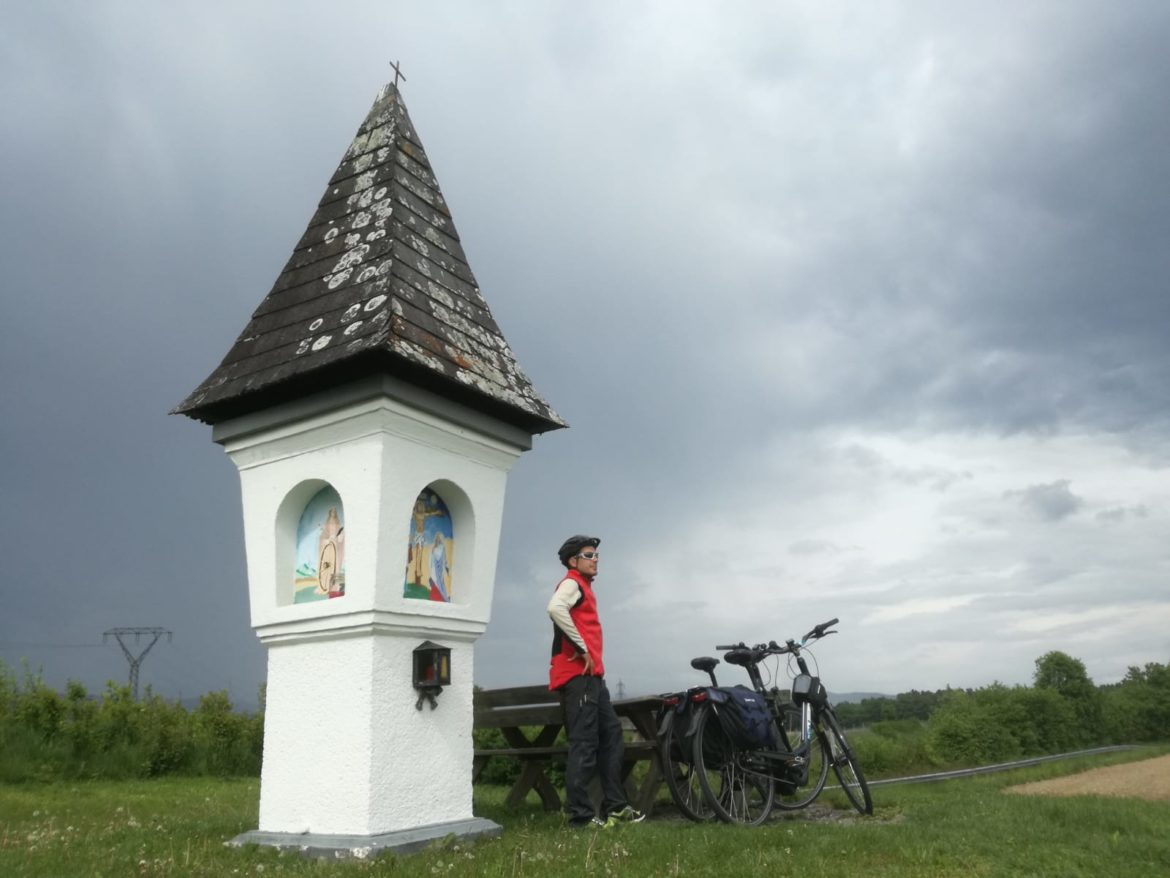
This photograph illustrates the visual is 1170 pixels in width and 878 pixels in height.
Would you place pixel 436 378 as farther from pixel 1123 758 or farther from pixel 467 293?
pixel 1123 758

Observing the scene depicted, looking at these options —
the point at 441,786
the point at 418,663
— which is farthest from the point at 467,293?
the point at 441,786

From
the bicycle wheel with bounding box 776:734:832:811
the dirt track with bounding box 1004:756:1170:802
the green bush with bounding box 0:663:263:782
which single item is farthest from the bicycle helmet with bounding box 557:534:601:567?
the green bush with bounding box 0:663:263:782

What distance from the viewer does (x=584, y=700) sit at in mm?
6062

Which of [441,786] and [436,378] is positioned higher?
[436,378]

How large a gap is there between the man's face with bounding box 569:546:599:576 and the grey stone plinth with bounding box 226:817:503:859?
1.73 metres

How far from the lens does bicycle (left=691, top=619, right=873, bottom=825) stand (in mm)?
6480

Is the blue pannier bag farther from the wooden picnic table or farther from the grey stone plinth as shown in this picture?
the grey stone plinth

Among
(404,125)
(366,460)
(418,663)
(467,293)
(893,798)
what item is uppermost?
(404,125)

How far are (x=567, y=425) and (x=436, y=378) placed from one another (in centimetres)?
128

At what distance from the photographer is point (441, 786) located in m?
5.81

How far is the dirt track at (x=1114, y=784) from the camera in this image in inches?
322

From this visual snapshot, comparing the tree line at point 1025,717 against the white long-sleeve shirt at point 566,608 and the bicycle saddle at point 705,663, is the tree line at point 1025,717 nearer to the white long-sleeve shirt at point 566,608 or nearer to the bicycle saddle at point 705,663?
the bicycle saddle at point 705,663

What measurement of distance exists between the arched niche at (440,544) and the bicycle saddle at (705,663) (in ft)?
6.16

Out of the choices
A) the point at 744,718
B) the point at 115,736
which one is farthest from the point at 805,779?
the point at 115,736
